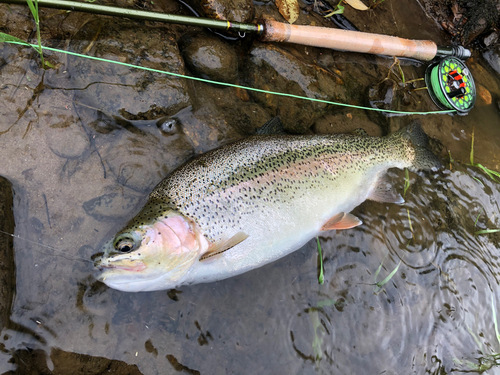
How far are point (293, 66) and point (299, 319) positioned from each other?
7.96 feet

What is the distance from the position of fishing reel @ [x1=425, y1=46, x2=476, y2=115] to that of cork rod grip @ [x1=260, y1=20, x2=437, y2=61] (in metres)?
0.24

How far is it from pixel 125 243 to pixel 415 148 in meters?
2.90

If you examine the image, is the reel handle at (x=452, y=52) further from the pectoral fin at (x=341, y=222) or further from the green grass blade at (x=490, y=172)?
the pectoral fin at (x=341, y=222)

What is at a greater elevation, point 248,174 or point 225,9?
point 225,9

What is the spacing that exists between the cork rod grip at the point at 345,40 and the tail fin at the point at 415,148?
94cm

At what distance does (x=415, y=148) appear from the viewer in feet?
10.5

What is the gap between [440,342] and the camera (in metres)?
2.80

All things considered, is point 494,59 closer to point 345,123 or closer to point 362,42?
point 362,42

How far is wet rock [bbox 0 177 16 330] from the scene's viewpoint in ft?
6.51

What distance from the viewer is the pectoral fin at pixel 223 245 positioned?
7.18 ft

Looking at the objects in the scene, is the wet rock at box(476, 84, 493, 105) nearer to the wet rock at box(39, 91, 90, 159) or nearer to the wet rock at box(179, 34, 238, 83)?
the wet rock at box(179, 34, 238, 83)

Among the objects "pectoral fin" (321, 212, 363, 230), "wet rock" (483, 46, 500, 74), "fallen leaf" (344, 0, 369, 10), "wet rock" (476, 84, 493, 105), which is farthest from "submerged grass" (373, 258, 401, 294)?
Answer: "wet rock" (483, 46, 500, 74)

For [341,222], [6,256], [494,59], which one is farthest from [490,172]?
[6,256]

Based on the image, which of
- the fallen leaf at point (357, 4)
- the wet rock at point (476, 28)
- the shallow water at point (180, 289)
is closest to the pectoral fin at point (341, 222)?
the shallow water at point (180, 289)
